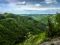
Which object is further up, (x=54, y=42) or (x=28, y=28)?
(x=28, y=28)

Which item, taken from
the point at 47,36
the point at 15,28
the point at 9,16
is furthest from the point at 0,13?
the point at 47,36

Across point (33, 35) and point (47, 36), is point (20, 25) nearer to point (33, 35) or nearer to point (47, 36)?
point (33, 35)

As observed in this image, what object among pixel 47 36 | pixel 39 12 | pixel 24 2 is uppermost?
pixel 24 2

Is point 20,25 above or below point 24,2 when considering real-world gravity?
below

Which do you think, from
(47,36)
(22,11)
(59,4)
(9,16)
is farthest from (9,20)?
(59,4)

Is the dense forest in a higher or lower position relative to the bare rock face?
higher

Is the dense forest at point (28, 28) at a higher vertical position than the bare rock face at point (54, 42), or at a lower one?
higher
